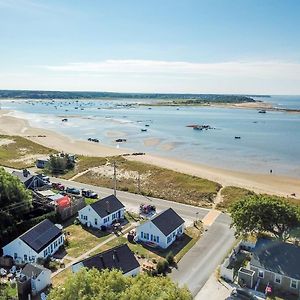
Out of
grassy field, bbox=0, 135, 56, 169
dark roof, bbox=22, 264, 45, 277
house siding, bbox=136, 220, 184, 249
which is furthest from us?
grassy field, bbox=0, 135, 56, 169

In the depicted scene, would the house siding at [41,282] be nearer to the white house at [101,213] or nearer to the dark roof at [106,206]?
the white house at [101,213]

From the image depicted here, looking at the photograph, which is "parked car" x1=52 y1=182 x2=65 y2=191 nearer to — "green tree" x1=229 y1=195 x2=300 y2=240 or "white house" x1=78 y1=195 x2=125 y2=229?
"white house" x1=78 y1=195 x2=125 y2=229

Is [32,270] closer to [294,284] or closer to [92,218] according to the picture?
[92,218]

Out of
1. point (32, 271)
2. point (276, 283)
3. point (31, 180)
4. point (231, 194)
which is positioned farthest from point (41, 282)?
point (231, 194)

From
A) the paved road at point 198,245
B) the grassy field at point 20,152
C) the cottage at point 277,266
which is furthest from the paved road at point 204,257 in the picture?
the grassy field at point 20,152

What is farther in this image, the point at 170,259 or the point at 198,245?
the point at 198,245

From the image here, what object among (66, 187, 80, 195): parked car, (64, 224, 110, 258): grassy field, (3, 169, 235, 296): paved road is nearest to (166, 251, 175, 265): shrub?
(3, 169, 235, 296): paved road
